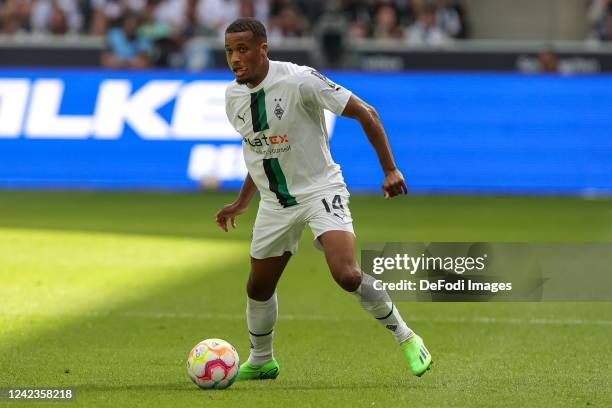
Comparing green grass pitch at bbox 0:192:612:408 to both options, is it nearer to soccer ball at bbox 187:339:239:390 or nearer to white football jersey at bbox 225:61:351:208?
soccer ball at bbox 187:339:239:390

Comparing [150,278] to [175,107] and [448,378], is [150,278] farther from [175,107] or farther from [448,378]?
[175,107]

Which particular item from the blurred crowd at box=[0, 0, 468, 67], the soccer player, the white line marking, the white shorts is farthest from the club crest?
the blurred crowd at box=[0, 0, 468, 67]

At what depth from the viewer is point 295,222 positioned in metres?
7.32

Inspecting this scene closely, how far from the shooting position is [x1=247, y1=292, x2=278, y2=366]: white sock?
7570 millimetres

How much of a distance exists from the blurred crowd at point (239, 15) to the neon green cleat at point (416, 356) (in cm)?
1696

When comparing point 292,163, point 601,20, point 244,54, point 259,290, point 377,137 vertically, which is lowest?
point 601,20

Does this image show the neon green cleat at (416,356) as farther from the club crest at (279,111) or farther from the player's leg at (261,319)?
the club crest at (279,111)

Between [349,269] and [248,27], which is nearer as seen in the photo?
[349,269]

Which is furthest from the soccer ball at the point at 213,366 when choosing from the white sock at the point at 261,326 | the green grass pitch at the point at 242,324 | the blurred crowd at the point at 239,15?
the blurred crowd at the point at 239,15

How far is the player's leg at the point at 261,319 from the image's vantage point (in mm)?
7473

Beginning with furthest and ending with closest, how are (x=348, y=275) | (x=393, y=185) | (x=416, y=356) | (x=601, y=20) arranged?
(x=601, y=20)
(x=416, y=356)
(x=348, y=275)
(x=393, y=185)

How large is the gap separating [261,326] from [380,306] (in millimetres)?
791

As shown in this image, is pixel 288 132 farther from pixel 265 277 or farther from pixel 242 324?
pixel 242 324

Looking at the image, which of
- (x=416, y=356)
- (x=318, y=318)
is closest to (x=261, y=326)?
(x=416, y=356)
